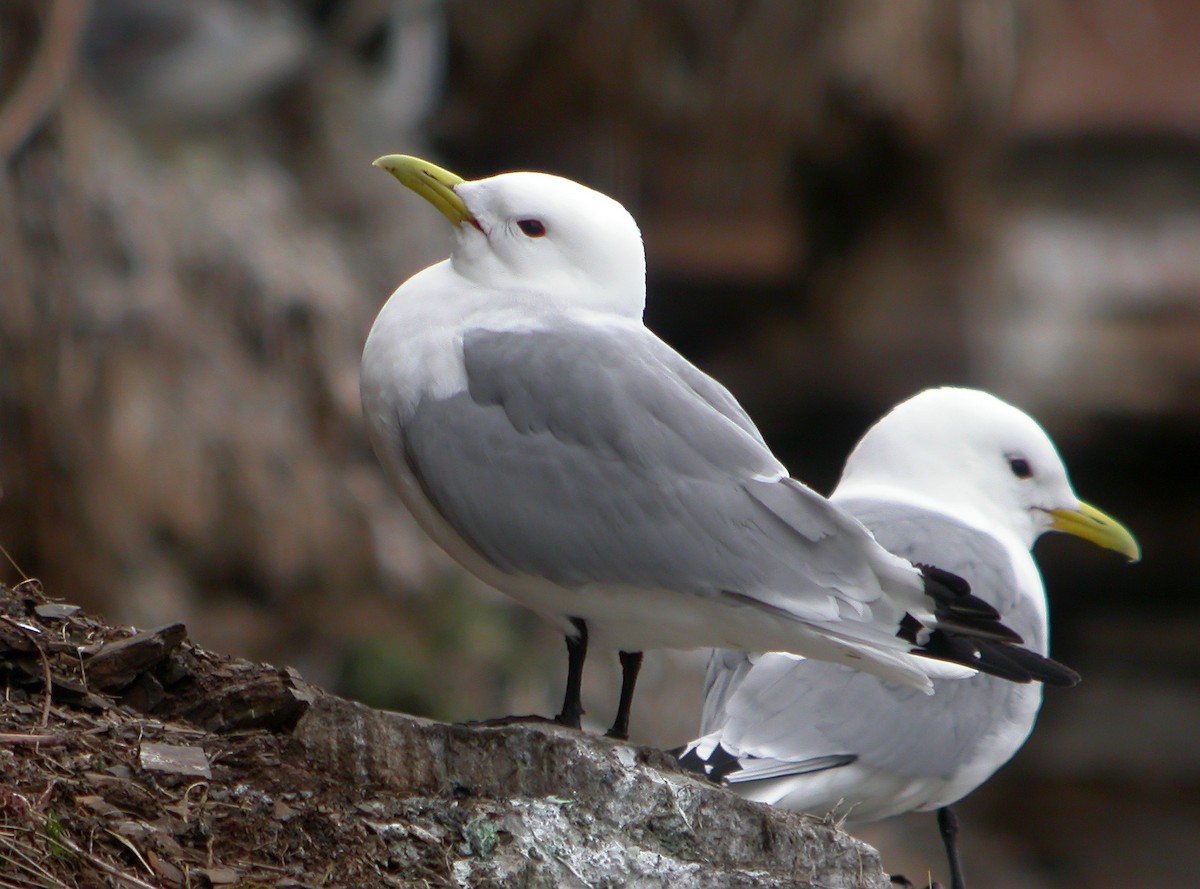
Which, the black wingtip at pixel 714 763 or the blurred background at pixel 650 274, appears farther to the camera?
the blurred background at pixel 650 274

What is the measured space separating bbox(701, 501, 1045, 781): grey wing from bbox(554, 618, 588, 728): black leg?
1.56 ft

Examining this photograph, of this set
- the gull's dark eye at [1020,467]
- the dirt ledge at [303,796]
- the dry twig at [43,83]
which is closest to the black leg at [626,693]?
the dirt ledge at [303,796]

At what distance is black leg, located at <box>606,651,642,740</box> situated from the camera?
2400 mm

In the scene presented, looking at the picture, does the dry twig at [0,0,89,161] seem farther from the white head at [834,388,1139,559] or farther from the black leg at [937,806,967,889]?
the black leg at [937,806,967,889]

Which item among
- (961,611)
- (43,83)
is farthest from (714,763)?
(43,83)

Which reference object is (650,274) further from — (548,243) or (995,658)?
(995,658)

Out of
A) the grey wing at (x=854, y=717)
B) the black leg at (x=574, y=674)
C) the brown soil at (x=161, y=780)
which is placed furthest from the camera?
the grey wing at (x=854, y=717)

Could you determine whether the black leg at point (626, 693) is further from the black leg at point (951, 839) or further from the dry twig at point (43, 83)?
the dry twig at point (43, 83)

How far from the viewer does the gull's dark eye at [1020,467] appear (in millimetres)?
3424

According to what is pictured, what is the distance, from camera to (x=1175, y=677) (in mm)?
8391

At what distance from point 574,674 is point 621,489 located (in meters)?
0.30

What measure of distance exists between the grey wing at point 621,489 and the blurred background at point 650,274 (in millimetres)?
2216

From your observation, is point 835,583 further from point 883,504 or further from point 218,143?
point 218,143

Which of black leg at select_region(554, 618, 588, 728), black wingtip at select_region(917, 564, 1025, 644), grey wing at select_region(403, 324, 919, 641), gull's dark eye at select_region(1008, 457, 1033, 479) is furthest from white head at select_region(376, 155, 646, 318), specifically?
gull's dark eye at select_region(1008, 457, 1033, 479)
